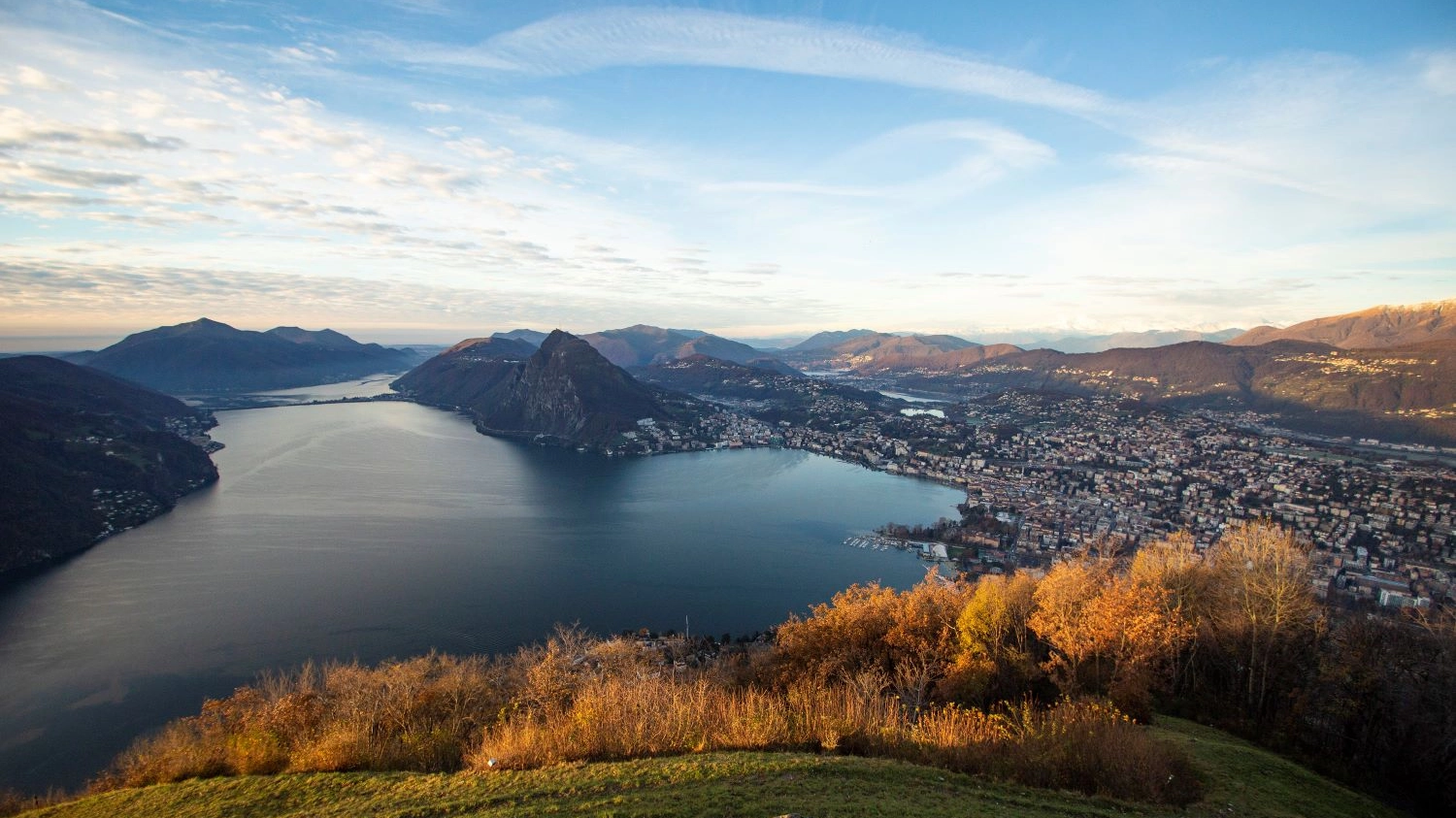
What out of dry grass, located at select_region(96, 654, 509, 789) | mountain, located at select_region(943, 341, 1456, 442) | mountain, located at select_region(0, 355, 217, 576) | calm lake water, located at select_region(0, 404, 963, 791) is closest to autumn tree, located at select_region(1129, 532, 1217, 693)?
dry grass, located at select_region(96, 654, 509, 789)

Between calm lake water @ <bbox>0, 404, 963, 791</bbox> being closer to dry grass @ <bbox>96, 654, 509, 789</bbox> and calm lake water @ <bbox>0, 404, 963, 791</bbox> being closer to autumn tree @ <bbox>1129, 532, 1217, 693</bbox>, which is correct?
dry grass @ <bbox>96, 654, 509, 789</bbox>

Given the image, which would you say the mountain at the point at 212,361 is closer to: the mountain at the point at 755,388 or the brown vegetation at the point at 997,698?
the mountain at the point at 755,388

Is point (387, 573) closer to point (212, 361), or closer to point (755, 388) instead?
point (755, 388)

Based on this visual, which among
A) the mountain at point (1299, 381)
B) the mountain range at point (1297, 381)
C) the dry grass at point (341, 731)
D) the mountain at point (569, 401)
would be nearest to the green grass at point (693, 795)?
the dry grass at point (341, 731)

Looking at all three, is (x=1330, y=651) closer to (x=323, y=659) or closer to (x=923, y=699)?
(x=923, y=699)

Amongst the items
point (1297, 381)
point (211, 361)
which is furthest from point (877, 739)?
point (211, 361)

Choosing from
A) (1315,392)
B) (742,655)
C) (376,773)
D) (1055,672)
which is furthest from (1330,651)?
(1315,392)

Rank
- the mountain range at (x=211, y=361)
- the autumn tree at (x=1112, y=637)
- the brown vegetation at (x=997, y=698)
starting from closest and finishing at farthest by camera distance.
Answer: the brown vegetation at (x=997, y=698)
the autumn tree at (x=1112, y=637)
the mountain range at (x=211, y=361)
